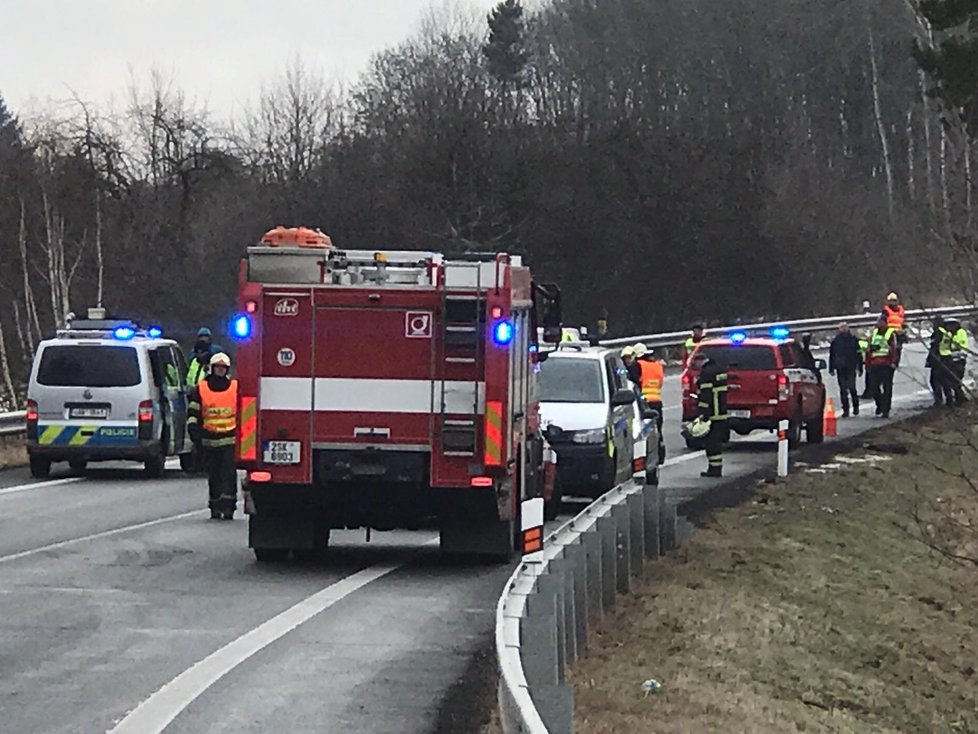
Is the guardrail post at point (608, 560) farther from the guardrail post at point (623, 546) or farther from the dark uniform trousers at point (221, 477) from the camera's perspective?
the dark uniform trousers at point (221, 477)

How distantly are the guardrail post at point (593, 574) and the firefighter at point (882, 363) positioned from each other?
21342mm

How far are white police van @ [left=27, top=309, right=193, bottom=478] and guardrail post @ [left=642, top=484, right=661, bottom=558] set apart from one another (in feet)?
32.8

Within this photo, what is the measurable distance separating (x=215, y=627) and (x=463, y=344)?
3.71 meters

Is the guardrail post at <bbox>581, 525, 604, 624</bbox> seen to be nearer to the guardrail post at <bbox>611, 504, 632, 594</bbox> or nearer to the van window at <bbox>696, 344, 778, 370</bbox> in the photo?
the guardrail post at <bbox>611, 504, 632, 594</bbox>

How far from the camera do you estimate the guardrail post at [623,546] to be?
50.0 feet

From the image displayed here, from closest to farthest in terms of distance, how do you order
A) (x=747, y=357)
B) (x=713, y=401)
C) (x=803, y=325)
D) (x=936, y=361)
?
1. (x=713, y=401)
2. (x=936, y=361)
3. (x=747, y=357)
4. (x=803, y=325)

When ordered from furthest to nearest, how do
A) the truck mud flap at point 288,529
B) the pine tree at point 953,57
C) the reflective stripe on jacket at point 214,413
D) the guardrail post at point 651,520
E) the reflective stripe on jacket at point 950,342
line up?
the pine tree at point 953,57 → the reflective stripe on jacket at point 950,342 → the reflective stripe on jacket at point 214,413 → the guardrail post at point 651,520 → the truck mud flap at point 288,529

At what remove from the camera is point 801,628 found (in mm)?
17141

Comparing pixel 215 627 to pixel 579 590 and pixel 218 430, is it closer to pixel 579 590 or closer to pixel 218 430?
pixel 579 590

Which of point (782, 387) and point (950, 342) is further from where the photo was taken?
point (782, 387)

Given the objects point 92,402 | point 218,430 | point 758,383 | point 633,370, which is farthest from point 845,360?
point 218,430

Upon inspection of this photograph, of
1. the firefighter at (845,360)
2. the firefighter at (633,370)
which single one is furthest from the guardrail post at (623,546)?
the firefighter at (845,360)

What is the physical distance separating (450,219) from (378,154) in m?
5.66

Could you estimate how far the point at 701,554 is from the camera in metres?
19.0
